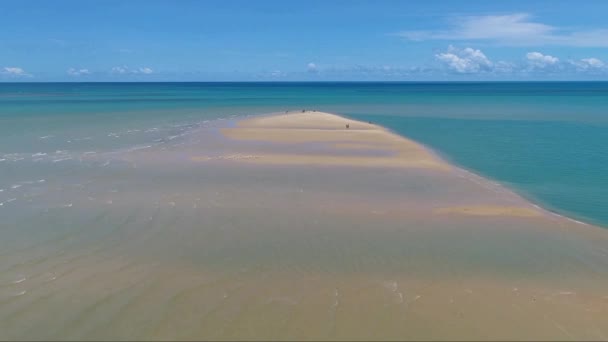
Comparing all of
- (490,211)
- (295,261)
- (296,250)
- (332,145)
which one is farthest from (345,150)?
(295,261)

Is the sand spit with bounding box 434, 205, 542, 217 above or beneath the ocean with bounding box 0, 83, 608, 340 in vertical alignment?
above

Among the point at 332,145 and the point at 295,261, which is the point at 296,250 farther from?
the point at 332,145

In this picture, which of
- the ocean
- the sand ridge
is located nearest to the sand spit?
the ocean

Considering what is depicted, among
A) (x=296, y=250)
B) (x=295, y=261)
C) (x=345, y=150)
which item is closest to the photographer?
(x=295, y=261)

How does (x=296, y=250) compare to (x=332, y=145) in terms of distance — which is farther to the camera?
(x=332, y=145)

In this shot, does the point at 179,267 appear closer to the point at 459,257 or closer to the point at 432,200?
the point at 459,257

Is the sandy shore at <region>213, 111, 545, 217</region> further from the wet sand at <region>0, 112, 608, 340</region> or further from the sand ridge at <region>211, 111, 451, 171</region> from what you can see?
the wet sand at <region>0, 112, 608, 340</region>

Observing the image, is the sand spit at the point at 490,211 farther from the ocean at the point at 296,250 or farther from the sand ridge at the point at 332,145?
the sand ridge at the point at 332,145

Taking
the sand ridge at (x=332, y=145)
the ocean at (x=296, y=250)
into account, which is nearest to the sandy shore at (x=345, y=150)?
the sand ridge at (x=332, y=145)
